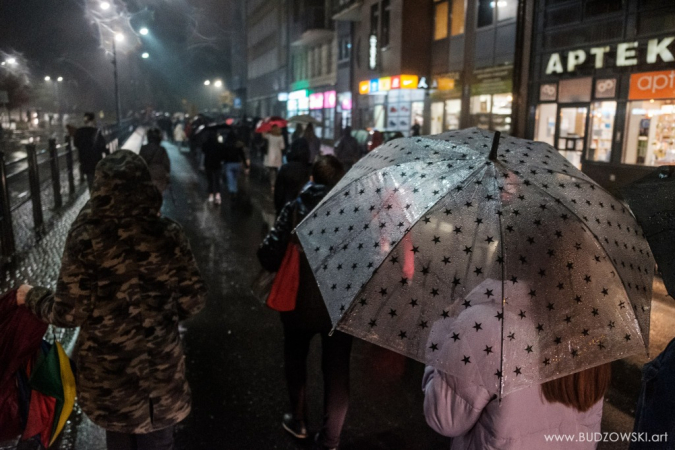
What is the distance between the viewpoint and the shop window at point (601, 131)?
51.8 ft

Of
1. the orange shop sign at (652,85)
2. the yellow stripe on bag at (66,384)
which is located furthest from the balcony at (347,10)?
the yellow stripe on bag at (66,384)

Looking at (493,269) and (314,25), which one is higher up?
(314,25)

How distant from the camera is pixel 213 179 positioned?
1352cm

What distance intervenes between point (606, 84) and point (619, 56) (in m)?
0.85

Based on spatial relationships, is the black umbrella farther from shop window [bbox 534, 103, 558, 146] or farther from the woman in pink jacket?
shop window [bbox 534, 103, 558, 146]

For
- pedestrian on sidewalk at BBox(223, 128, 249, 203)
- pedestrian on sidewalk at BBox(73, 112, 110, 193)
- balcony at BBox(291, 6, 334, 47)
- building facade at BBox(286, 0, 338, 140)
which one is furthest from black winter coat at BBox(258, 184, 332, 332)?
balcony at BBox(291, 6, 334, 47)

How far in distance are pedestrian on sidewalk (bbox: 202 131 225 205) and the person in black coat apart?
639 cm

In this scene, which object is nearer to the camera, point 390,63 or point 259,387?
point 259,387

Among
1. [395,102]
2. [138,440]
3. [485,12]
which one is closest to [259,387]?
[138,440]

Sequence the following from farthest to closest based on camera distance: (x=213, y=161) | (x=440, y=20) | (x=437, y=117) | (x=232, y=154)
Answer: (x=437, y=117) → (x=440, y=20) → (x=232, y=154) → (x=213, y=161)

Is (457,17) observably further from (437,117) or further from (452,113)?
(437,117)

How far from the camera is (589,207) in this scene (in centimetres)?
211

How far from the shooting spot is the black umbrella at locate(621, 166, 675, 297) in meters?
1.61

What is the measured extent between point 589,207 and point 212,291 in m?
5.55
